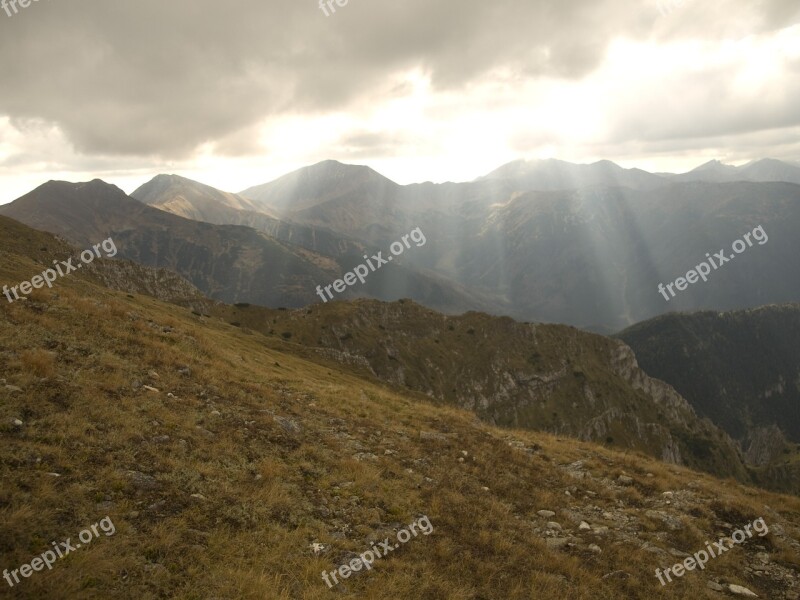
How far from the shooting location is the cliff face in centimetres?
14275

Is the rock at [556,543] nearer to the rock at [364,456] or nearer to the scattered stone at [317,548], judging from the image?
the rock at [364,456]

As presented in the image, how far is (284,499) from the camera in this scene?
13.2 metres

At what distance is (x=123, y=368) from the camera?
18.3 m

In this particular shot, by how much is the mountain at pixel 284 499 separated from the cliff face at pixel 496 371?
363ft

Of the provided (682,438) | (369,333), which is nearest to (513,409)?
(369,333)

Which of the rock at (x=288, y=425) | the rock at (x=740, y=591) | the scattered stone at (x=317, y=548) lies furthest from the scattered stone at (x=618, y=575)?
the rock at (x=288, y=425)

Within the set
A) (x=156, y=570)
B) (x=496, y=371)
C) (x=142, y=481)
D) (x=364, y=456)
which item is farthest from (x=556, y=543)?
(x=496, y=371)

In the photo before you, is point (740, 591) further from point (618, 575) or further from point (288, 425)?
point (288, 425)

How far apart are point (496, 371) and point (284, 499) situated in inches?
6529

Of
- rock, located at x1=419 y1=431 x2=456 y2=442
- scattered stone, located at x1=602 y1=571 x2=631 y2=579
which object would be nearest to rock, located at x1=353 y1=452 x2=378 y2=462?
rock, located at x1=419 y1=431 x2=456 y2=442

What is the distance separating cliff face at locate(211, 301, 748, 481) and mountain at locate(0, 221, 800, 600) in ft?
363

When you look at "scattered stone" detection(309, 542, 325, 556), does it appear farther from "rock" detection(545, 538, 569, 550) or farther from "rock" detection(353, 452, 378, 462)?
"rock" detection(545, 538, 569, 550)

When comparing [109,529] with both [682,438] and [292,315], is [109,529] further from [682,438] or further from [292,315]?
[682,438]

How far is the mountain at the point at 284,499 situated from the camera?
9938 millimetres
